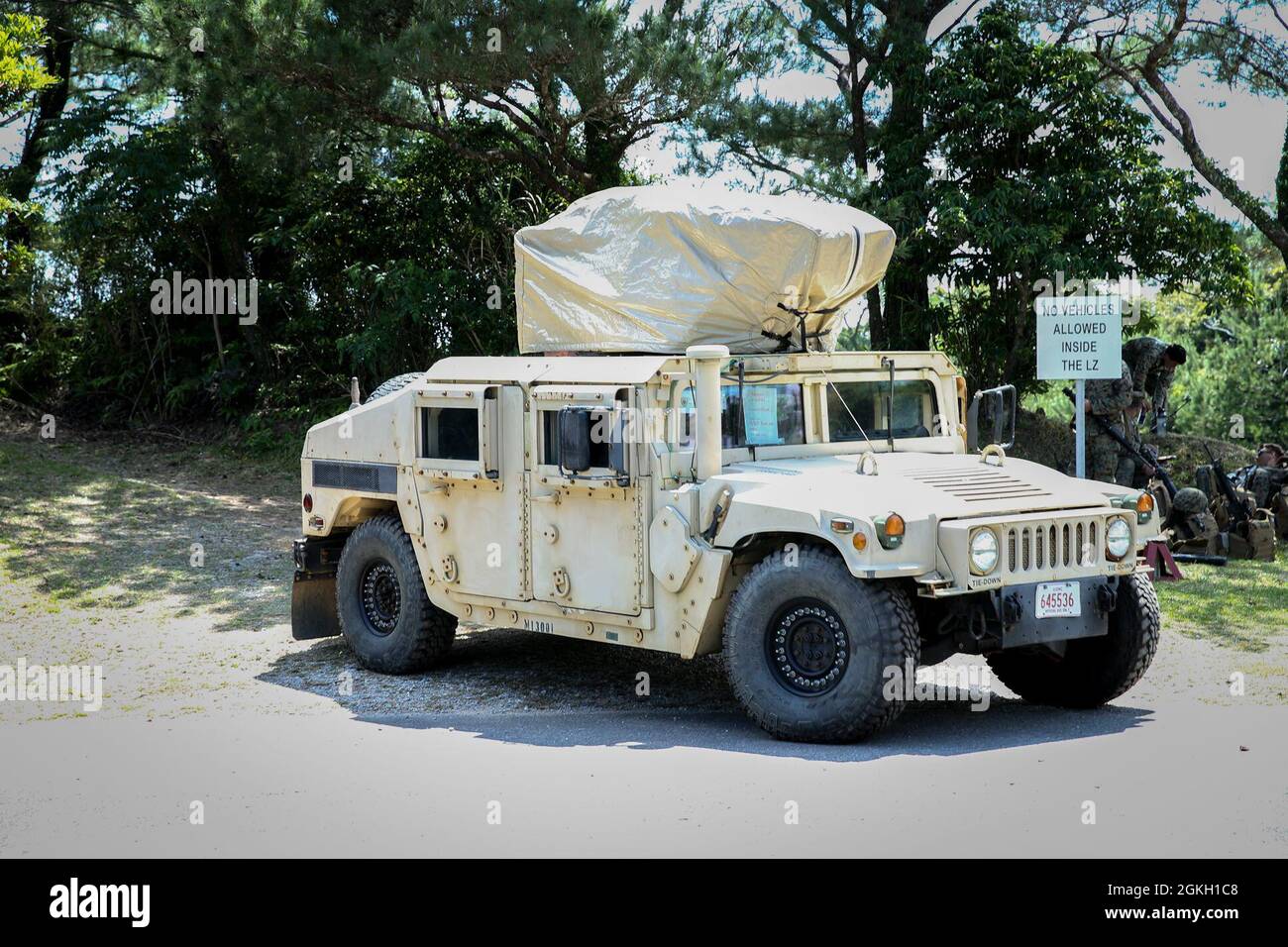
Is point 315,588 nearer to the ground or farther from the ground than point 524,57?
nearer to the ground

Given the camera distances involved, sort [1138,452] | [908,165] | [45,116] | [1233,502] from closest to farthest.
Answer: [1233,502] < [1138,452] < [908,165] < [45,116]

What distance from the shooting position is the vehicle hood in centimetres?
737

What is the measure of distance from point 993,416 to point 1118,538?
1328 millimetres

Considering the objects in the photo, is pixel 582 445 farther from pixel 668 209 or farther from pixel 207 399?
pixel 207 399

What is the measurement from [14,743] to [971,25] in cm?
1293

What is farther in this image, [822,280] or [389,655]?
[389,655]

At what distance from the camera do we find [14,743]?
25.7ft

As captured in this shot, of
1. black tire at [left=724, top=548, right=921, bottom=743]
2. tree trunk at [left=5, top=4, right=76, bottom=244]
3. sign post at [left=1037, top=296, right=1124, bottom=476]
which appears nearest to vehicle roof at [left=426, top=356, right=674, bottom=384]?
black tire at [left=724, top=548, right=921, bottom=743]

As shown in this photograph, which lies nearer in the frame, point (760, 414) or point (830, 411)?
point (760, 414)

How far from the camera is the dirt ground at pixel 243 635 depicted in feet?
29.3

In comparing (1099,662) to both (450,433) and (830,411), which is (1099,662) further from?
(450,433)

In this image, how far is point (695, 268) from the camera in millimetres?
8633

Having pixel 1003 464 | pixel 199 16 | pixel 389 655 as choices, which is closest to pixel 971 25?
pixel 199 16

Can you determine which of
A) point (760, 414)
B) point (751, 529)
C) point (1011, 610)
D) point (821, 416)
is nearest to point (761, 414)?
point (760, 414)
